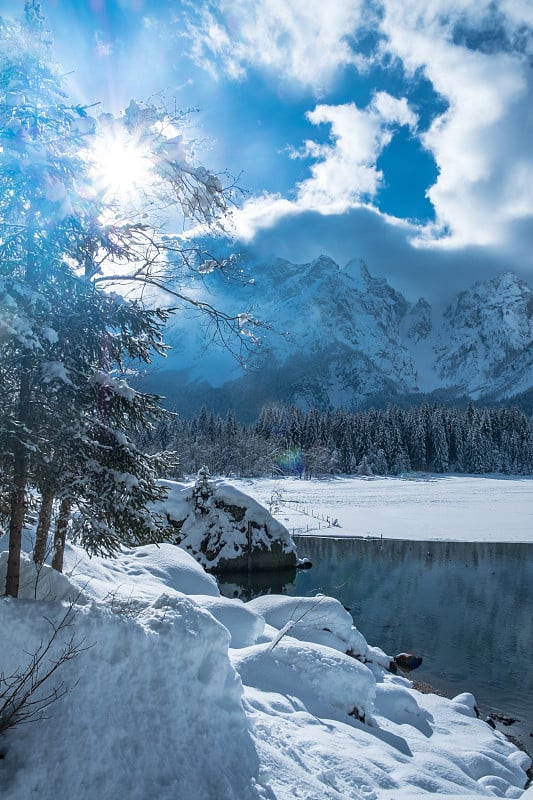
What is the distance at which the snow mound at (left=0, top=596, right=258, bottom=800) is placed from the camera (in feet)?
14.8

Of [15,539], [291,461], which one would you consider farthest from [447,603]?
[291,461]

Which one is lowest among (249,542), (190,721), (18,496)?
(249,542)

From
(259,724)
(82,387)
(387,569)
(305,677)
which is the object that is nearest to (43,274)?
(82,387)

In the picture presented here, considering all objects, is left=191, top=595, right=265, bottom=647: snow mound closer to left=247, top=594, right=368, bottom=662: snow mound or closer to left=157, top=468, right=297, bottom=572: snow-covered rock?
left=247, top=594, right=368, bottom=662: snow mound

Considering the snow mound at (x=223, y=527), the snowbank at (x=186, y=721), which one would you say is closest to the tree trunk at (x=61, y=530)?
the snowbank at (x=186, y=721)

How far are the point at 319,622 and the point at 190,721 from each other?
25.9 feet

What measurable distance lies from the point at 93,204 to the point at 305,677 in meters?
8.01

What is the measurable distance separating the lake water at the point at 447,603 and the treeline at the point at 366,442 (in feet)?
191

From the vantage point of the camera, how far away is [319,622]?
12.7 meters

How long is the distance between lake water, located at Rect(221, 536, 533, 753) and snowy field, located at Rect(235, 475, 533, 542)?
4.12 meters

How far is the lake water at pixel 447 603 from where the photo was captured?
54.1ft

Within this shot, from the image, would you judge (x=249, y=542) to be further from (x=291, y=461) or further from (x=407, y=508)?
(x=291, y=461)

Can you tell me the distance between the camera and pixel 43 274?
5.48 metres

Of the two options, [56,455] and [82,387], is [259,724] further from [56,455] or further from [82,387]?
[82,387]
